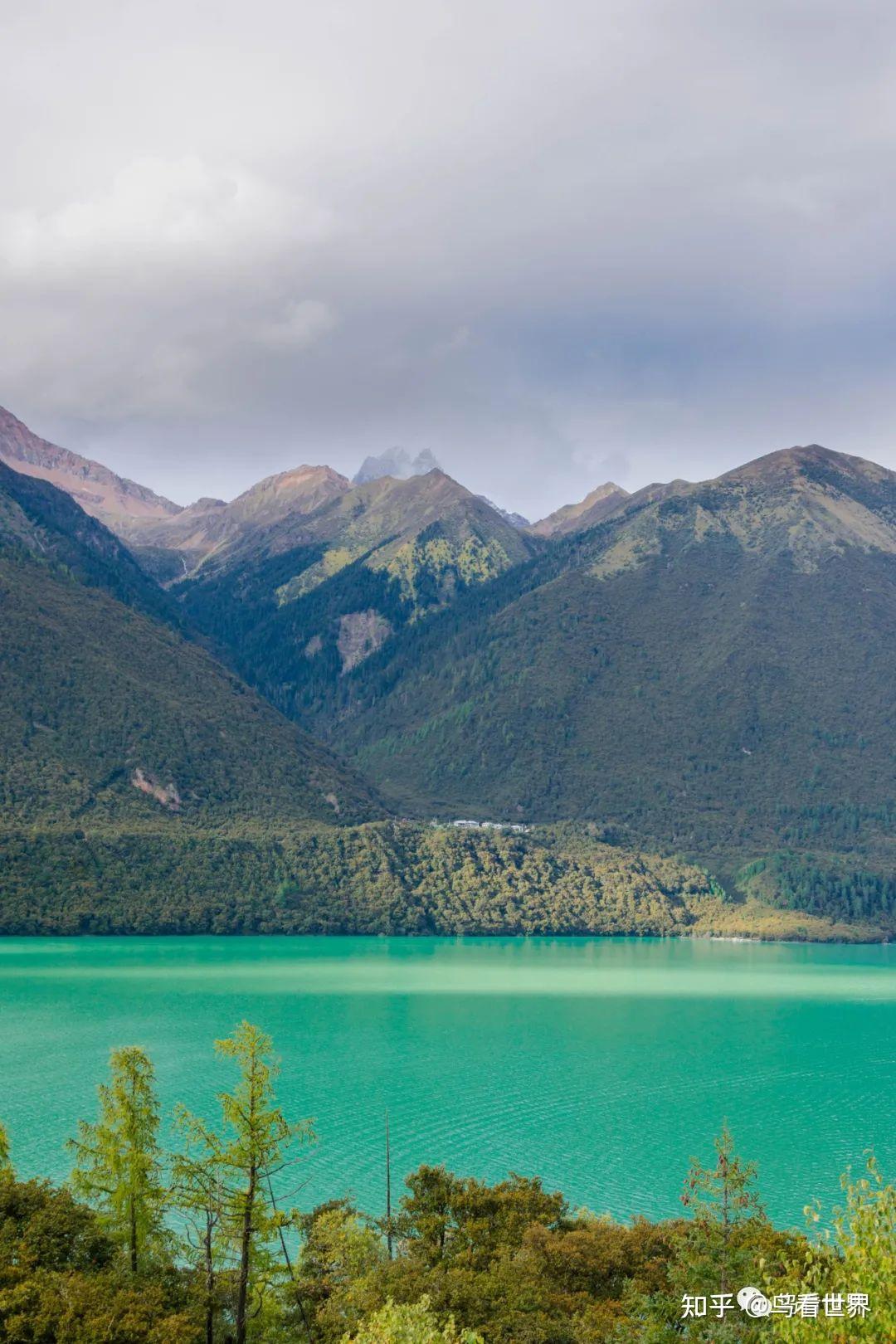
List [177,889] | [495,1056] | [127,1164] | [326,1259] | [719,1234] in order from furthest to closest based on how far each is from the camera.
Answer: [177,889] → [495,1056] → [326,1259] → [127,1164] → [719,1234]

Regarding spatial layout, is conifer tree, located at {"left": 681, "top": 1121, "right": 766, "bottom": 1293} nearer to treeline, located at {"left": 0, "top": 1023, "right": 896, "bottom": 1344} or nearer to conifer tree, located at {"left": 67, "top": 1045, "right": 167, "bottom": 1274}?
treeline, located at {"left": 0, "top": 1023, "right": 896, "bottom": 1344}

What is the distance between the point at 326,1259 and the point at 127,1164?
6.93m

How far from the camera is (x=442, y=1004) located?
11906 centimetres

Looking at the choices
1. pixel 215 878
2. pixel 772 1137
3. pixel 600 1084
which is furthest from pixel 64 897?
pixel 772 1137

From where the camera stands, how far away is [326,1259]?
38.8 meters

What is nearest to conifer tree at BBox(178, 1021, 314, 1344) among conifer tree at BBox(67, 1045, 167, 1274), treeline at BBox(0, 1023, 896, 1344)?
treeline at BBox(0, 1023, 896, 1344)

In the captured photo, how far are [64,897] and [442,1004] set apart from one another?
218 ft

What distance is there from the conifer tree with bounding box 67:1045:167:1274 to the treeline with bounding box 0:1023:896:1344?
2.6 inches

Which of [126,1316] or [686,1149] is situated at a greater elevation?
[126,1316]

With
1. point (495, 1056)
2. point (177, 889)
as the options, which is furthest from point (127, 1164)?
point (177, 889)

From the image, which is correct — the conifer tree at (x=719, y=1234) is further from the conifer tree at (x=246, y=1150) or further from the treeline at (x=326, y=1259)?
the conifer tree at (x=246, y=1150)

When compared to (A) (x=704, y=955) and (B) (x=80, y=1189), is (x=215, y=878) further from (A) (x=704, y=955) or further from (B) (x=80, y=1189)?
(B) (x=80, y=1189)

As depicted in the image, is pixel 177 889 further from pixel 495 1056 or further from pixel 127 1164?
pixel 127 1164

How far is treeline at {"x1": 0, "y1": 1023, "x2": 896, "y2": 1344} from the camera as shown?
30.1 metres
